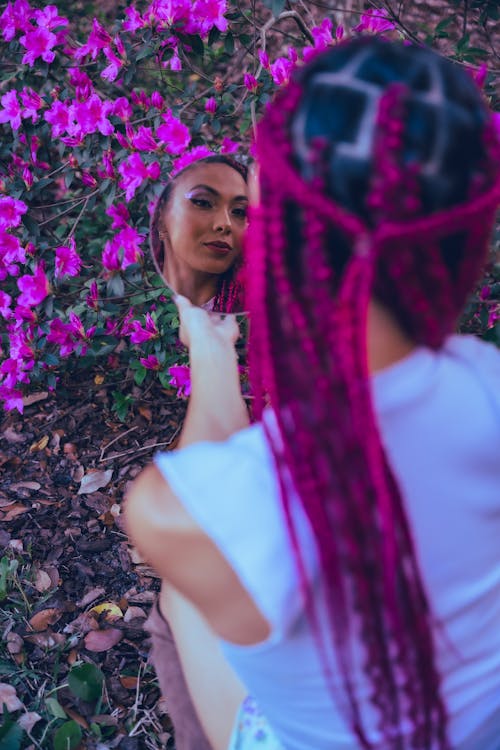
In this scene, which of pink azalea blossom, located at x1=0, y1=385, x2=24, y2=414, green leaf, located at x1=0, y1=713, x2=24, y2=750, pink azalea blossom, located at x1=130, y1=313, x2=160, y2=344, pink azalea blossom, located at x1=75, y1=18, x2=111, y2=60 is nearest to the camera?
green leaf, located at x1=0, y1=713, x2=24, y2=750

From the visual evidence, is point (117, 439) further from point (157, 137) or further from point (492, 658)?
point (492, 658)

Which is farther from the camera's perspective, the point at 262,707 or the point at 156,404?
the point at 156,404

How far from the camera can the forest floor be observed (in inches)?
76.0

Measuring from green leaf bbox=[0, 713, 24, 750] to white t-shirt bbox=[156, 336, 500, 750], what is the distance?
0.97 m

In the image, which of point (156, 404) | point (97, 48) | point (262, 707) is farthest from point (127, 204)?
point (262, 707)

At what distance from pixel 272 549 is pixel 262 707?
422 millimetres

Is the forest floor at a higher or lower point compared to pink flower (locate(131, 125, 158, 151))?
lower

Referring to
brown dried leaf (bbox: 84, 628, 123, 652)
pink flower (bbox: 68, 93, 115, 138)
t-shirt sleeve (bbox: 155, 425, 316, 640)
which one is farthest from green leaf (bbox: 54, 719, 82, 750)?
pink flower (bbox: 68, 93, 115, 138)

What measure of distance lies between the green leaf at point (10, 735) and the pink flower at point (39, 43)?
1.99 meters

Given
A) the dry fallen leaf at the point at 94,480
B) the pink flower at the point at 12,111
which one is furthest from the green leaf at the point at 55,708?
the pink flower at the point at 12,111

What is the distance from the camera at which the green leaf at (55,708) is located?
191cm

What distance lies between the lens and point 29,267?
269cm

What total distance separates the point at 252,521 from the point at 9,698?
1413mm

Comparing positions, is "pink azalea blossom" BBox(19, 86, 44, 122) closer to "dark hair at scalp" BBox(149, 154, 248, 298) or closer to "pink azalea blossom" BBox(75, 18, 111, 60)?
"pink azalea blossom" BBox(75, 18, 111, 60)
